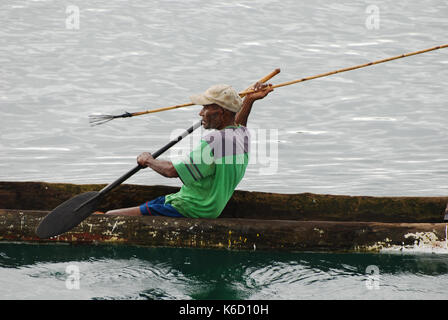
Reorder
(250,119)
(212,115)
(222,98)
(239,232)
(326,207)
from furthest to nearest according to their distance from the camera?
(250,119) < (326,207) < (239,232) < (212,115) < (222,98)

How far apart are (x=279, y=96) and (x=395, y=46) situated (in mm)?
6127

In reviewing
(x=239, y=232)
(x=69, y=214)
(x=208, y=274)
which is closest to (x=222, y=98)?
(x=239, y=232)

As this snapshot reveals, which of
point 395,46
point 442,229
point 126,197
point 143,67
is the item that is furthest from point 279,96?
point 442,229

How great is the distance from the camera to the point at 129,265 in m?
5.84

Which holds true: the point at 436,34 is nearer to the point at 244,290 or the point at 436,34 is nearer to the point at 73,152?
the point at 73,152

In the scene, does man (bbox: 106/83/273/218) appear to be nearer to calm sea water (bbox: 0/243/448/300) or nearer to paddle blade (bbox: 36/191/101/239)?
calm sea water (bbox: 0/243/448/300)

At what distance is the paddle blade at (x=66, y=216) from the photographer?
608cm

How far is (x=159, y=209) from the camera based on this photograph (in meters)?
6.17

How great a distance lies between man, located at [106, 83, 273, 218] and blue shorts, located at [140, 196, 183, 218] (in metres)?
0.11

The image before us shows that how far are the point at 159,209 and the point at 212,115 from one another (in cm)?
104

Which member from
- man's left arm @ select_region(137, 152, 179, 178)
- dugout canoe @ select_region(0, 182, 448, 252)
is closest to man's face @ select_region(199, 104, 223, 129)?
man's left arm @ select_region(137, 152, 179, 178)

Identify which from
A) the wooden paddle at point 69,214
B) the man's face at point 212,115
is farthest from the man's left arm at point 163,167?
the man's face at point 212,115

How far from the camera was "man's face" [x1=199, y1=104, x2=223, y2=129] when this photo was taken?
18.2 ft

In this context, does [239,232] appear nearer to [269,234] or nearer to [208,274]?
[269,234]
